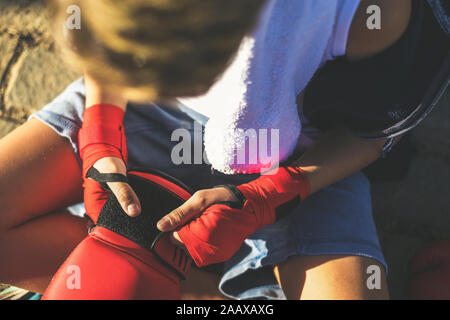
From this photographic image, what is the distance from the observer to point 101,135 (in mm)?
804

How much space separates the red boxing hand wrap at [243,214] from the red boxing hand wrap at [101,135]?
0.25m

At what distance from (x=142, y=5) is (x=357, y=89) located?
1.56ft

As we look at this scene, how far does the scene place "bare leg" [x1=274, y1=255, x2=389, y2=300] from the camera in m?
0.74

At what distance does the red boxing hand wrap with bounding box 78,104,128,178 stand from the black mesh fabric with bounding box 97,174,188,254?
0.10 metres

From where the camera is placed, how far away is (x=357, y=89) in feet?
2.36

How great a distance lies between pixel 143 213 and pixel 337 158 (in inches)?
18.0

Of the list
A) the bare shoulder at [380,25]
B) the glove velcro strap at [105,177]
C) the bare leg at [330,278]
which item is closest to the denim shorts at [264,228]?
the bare leg at [330,278]

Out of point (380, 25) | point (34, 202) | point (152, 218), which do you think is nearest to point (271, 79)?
point (380, 25)

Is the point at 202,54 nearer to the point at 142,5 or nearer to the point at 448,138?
the point at 142,5

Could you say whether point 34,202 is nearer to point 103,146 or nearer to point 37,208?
point 37,208

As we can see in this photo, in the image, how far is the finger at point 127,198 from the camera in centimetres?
70

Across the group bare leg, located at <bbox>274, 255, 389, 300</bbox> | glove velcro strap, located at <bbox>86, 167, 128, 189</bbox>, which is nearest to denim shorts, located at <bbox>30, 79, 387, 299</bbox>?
bare leg, located at <bbox>274, 255, 389, 300</bbox>

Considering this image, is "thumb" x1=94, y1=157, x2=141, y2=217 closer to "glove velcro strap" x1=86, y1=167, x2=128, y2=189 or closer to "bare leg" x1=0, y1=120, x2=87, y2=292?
"glove velcro strap" x1=86, y1=167, x2=128, y2=189
